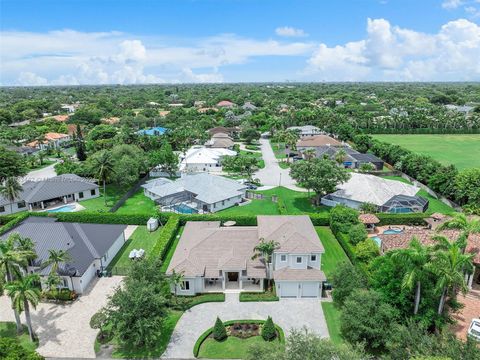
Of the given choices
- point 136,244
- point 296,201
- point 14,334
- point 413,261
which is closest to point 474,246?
point 413,261

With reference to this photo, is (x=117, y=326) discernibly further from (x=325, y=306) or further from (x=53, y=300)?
(x=325, y=306)

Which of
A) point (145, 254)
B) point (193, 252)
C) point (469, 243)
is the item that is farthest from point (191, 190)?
point (469, 243)

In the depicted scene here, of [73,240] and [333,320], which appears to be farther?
[73,240]

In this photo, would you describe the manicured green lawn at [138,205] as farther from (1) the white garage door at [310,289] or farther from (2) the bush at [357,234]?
(2) the bush at [357,234]

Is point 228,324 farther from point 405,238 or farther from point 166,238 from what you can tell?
point 405,238

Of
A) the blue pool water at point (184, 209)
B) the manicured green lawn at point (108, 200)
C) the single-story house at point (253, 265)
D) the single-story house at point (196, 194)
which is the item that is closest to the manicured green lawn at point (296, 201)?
the single-story house at point (196, 194)

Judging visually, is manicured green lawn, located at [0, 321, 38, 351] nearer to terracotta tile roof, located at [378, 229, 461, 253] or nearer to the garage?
the garage

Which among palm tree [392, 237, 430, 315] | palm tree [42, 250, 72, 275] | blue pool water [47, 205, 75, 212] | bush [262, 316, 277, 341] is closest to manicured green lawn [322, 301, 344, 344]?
bush [262, 316, 277, 341]
